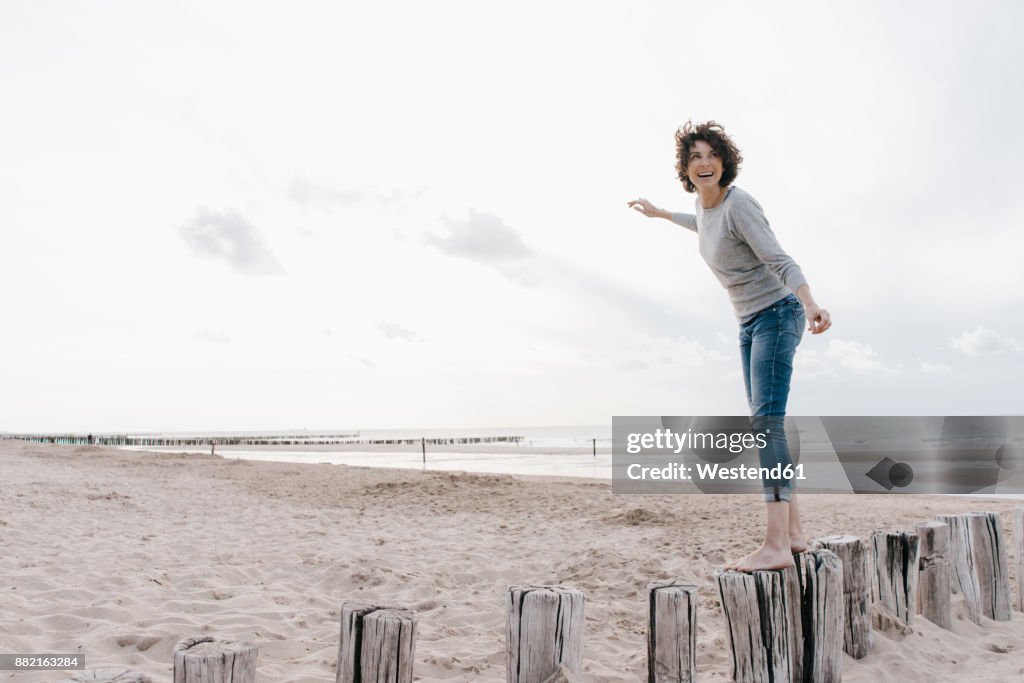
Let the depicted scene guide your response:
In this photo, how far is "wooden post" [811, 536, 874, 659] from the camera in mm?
3455

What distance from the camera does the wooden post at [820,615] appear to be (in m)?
3.06

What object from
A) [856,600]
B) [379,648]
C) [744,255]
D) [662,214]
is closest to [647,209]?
[662,214]

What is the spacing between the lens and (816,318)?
9.62ft

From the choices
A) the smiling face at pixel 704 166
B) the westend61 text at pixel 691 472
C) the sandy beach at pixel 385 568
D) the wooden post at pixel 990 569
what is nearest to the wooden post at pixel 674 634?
the sandy beach at pixel 385 568

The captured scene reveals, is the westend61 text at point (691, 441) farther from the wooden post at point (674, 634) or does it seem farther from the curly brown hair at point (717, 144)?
the wooden post at point (674, 634)

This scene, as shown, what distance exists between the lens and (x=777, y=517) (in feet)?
10.0

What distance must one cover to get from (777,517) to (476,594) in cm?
302

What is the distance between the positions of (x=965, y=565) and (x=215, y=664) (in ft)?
15.7

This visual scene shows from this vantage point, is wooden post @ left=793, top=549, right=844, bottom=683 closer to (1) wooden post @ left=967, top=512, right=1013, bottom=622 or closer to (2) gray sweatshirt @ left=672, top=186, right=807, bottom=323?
(2) gray sweatshirt @ left=672, top=186, right=807, bottom=323

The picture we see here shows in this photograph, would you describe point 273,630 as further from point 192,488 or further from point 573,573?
point 192,488

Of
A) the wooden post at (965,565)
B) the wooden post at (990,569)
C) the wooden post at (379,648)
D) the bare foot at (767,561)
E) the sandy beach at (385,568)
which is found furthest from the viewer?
the wooden post at (990,569)

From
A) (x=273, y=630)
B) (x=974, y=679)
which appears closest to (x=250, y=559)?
→ (x=273, y=630)

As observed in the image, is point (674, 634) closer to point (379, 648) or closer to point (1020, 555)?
point (379, 648)

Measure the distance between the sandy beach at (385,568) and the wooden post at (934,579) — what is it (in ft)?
0.36
